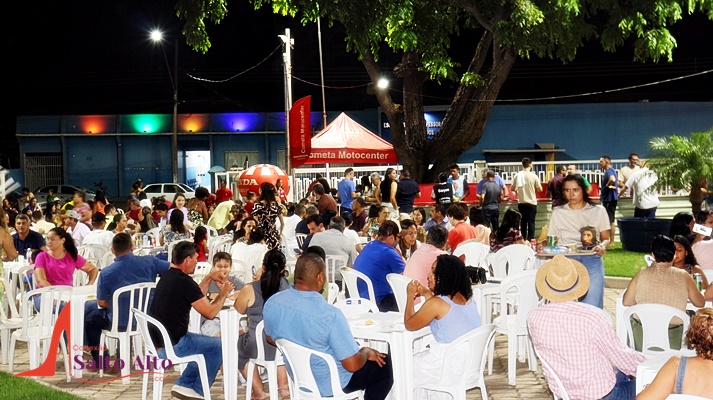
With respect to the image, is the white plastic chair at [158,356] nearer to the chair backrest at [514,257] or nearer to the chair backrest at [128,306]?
the chair backrest at [128,306]

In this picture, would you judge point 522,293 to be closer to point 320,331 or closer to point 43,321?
point 320,331

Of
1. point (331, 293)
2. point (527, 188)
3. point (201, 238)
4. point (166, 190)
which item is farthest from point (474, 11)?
point (166, 190)

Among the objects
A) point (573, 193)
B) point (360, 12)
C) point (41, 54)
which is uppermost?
point (41, 54)

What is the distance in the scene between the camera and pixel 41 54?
44594 mm

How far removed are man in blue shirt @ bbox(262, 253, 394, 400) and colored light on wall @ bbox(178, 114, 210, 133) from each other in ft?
112

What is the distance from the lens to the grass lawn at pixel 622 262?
13984 mm

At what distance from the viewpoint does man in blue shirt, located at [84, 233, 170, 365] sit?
8.30 metres

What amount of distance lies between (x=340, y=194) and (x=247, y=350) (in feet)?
41.4

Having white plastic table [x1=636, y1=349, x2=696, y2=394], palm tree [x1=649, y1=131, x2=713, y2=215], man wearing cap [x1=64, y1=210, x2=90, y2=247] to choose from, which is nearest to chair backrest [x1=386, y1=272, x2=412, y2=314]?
white plastic table [x1=636, y1=349, x2=696, y2=394]

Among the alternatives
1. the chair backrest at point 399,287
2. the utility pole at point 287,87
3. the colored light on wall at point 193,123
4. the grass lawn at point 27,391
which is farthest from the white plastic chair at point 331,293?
the colored light on wall at point 193,123

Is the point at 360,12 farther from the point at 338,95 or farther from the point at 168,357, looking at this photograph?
the point at 338,95

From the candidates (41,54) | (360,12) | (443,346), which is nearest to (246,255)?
(443,346)

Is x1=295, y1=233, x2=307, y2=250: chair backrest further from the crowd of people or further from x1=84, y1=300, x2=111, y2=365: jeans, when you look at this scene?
x1=84, y1=300, x2=111, y2=365: jeans

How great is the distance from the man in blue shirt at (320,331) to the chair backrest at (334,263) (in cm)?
479
